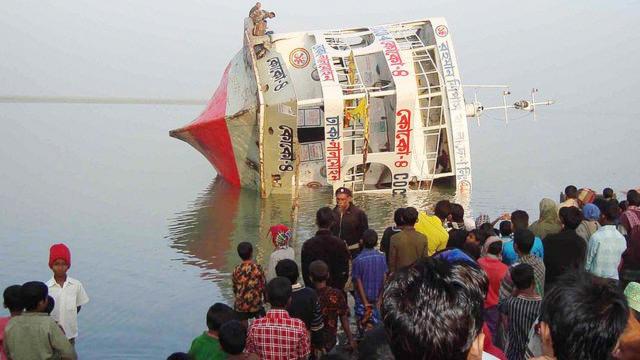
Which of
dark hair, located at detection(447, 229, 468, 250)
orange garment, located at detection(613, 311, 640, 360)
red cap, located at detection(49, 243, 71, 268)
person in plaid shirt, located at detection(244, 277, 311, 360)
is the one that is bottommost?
person in plaid shirt, located at detection(244, 277, 311, 360)

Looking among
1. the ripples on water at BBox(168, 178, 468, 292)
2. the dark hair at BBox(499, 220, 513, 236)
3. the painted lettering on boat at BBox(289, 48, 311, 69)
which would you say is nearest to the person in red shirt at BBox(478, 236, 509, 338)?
the dark hair at BBox(499, 220, 513, 236)

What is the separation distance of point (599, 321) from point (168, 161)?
28.3 metres

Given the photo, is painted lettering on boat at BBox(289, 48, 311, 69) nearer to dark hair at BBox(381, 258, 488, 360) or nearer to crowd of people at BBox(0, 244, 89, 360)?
crowd of people at BBox(0, 244, 89, 360)

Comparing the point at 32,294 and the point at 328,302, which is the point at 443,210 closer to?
the point at 328,302

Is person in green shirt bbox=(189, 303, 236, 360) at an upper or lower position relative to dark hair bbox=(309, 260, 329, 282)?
lower

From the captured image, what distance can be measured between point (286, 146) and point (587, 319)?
50.3 ft

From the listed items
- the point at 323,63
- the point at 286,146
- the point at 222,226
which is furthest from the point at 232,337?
the point at 323,63

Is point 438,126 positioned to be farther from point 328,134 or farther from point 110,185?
point 110,185

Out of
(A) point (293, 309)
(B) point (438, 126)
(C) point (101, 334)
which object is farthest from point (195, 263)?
(B) point (438, 126)

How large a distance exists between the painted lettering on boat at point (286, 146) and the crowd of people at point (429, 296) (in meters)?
9.08

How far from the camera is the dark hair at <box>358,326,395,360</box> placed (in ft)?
8.89

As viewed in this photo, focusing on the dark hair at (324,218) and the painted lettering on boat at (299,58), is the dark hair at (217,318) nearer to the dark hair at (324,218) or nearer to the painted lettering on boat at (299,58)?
the dark hair at (324,218)

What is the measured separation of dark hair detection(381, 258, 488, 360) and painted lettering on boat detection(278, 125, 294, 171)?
15343mm

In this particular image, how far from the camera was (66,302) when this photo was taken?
18.8 feet
